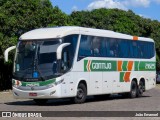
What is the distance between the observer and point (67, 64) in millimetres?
22484

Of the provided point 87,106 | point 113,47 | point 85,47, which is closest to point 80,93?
point 87,106

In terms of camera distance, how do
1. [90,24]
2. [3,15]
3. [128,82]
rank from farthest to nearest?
[90,24]
[3,15]
[128,82]

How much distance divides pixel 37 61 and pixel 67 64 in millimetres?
1329

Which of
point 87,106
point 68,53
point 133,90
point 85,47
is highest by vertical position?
point 85,47

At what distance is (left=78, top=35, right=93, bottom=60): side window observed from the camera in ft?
77.1

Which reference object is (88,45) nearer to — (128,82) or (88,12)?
(128,82)

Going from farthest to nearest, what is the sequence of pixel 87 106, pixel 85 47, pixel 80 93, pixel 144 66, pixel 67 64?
pixel 144 66
pixel 85 47
pixel 80 93
pixel 67 64
pixel 87 106

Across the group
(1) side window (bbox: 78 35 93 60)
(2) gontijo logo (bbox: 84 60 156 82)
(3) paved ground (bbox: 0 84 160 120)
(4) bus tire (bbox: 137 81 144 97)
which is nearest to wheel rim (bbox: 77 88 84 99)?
(3) paved ground (bbox: 0 84 160 120)

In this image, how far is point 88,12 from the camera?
63156 mm

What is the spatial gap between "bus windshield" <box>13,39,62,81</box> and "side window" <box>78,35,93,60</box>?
1.64 metres

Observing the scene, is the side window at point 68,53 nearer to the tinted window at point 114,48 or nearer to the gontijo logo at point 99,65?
the tinted window at point 114,48

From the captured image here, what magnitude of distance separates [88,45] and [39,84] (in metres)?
3.57

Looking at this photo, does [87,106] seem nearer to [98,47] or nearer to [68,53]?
→ [68,53]

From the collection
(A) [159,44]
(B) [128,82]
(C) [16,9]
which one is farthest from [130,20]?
(B) [128,82]
